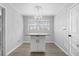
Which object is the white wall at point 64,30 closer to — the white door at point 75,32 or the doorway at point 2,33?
the white door at point 75,32

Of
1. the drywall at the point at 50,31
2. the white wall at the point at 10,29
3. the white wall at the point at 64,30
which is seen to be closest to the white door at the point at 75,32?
the white wall at the point at 64,30

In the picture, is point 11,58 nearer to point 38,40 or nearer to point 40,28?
point 38,40

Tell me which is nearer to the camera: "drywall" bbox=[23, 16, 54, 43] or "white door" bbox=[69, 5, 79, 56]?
"white door" bbox=[69, 5, 79, 56]

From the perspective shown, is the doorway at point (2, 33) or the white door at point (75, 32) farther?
the doorway at point (2, 33)

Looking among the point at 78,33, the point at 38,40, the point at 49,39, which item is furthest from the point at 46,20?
the point at 78,33

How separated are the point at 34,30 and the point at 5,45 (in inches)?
149

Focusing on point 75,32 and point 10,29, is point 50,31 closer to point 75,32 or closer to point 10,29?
point 10,29

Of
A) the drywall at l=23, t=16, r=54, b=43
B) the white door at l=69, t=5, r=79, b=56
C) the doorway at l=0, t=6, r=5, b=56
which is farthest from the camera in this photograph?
the drywall at l=23, t=16, r=54, b=43

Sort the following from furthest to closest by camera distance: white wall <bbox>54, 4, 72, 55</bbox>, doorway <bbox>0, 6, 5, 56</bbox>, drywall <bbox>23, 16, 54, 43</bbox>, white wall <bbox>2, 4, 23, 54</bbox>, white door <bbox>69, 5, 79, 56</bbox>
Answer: drywall <bbox>23, 16, 54, 43</bbox>
white wall <bbox>54, 4, 72, 55</bbox>
white wall <bbox>2, 4, 23, 54</bbox>
doorway <bbox>0, 6, 5, 56</bbox>
white door <bbox>69, 5, 79, 56</bbox>

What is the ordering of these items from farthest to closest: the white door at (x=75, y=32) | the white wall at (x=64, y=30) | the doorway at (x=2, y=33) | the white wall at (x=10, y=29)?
the white wall at (x=64, y=30), the white wall at (x=10, y=29), the doorway at (x=2, y=33), the white door at (x=75, y=32)

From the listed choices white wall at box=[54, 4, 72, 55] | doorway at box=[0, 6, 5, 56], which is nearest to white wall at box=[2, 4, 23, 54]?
doorway at box=[0, 6, 5, 56]

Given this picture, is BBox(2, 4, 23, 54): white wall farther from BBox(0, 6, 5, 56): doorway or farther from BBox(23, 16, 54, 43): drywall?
BBox(23, 16, 54, 43): drywall

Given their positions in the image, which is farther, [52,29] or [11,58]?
[52,29]

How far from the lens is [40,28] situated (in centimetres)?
670
